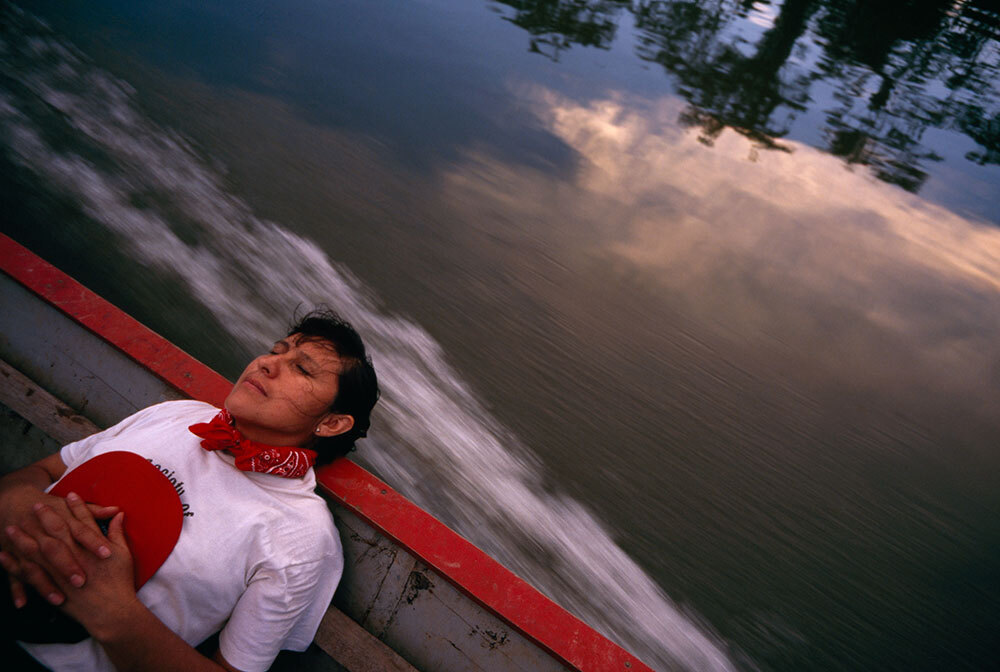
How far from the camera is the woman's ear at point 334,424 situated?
4.09 feet

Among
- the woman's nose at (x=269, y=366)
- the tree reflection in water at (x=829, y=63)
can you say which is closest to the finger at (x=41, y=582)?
the woman's nose at (x=269, y=366)

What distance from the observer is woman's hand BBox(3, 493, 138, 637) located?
3.11ft

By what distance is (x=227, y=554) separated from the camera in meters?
1.05

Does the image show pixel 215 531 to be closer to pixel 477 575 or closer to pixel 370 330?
pixel 477 575

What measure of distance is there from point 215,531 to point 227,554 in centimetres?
5

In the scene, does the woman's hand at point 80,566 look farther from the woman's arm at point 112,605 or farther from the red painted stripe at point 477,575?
the red painted stripe at point 477,575

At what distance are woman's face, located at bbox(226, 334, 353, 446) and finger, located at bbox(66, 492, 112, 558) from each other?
297 mm

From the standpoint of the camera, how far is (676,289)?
11.8 ft

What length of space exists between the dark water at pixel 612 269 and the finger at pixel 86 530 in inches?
54.9

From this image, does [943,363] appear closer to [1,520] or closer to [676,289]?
[676,289]

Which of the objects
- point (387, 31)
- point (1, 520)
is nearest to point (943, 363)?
point (1, 520)

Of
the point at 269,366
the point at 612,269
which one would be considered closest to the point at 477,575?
the point at 269,366

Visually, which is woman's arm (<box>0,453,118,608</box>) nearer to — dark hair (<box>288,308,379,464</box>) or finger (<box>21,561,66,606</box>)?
finger (<box>21,561,66,606</box>)

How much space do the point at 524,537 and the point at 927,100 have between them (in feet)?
20.1
